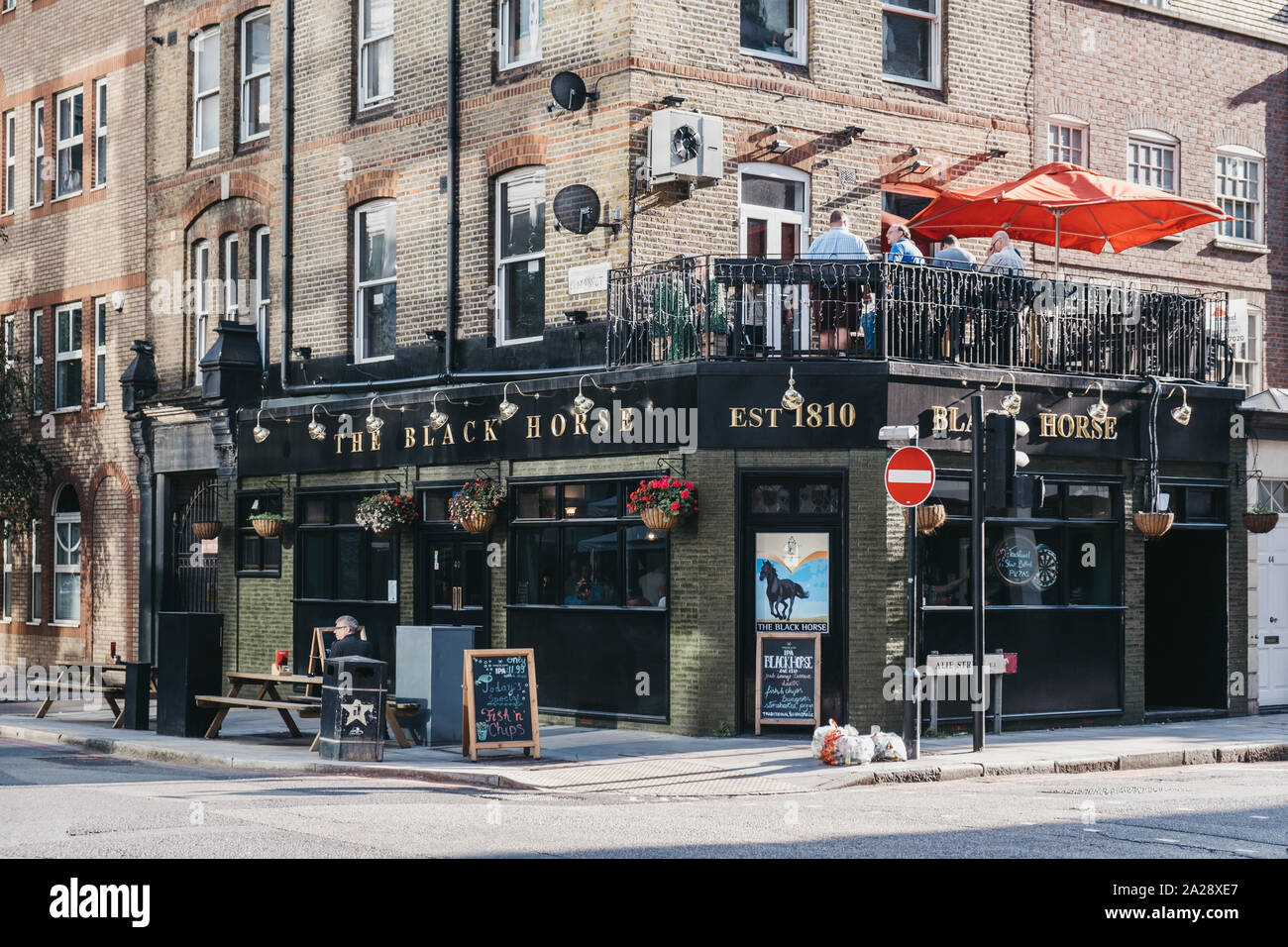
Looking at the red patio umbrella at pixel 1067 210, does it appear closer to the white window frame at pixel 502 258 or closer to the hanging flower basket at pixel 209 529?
the white window frame at pixel 502 258

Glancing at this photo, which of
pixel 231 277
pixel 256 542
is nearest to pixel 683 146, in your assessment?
pixel 231 277

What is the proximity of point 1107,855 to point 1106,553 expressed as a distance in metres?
9.85

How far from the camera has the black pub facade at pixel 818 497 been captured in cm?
1752

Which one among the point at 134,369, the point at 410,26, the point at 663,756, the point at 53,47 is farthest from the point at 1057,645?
the point at 53,47

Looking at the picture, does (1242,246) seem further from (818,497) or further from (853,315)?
(818,497)

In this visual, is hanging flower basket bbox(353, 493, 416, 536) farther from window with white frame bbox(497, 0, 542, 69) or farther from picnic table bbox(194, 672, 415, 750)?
window with white frame bbox(497, 0, 542, 69)

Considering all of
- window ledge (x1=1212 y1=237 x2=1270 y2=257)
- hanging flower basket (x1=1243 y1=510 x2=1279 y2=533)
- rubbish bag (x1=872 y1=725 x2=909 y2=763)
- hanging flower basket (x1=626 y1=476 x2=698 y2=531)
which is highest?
window ledge (x1=1212 y1=237 x2=1270 y2=257)

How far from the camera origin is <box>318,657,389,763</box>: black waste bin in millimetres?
15461

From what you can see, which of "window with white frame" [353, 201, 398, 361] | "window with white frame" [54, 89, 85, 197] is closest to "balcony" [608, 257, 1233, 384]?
"window with white frame" [353, 201, 398, 361]

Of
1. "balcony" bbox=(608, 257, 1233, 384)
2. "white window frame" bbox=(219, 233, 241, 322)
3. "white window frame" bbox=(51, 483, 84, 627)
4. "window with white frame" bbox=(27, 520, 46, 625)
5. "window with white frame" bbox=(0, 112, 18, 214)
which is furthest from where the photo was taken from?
"window with white frame" bbox=(0, 112, 18, 214)

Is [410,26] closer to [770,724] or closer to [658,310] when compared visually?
[658,310]

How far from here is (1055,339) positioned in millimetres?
19125

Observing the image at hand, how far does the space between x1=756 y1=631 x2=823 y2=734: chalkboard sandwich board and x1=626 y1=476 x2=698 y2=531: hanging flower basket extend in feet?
5.24

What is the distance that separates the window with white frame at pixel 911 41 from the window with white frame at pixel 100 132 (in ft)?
45.6
